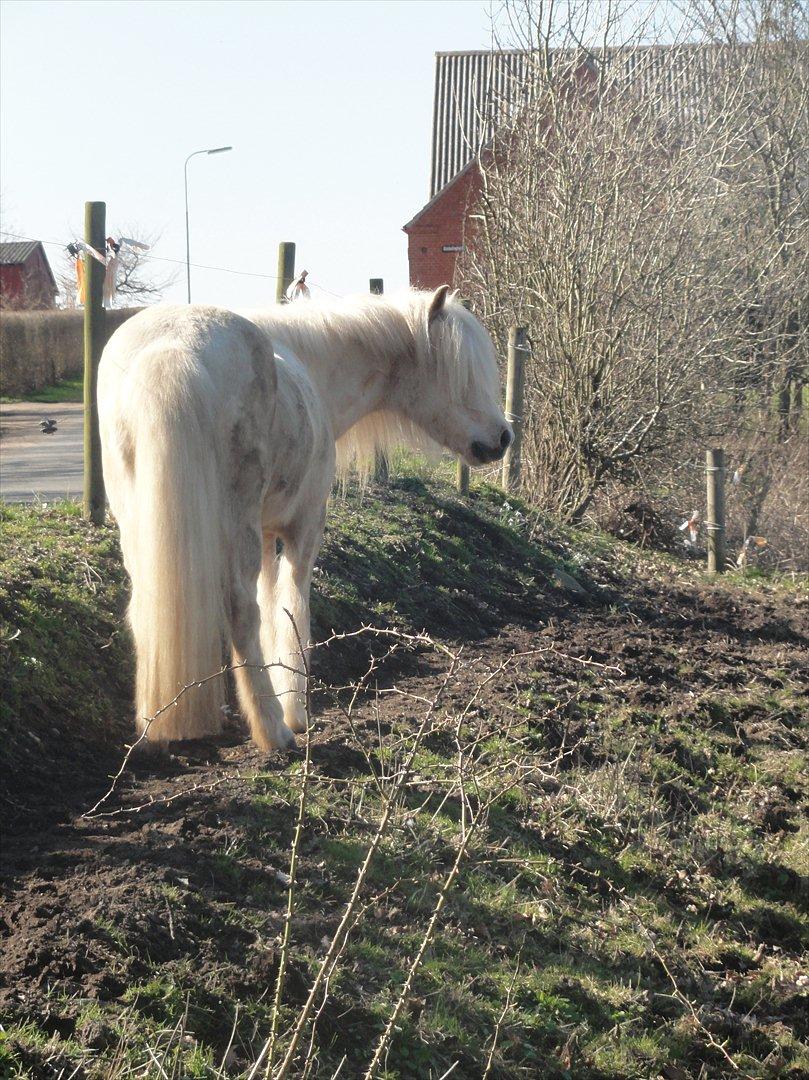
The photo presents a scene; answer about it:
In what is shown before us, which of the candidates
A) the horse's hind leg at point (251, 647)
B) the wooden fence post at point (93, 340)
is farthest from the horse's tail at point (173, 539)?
the wooden fence post at point (93, 340)

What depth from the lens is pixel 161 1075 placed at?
2.66 m

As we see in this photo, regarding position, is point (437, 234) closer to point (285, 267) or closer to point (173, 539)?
point (285, 267)

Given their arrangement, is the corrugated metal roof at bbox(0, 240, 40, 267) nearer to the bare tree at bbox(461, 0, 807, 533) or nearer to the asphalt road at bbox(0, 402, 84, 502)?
the asphalt road at bbox(0, 402, 84, 502)

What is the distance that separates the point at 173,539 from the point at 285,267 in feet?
19.6

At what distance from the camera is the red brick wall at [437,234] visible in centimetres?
3061

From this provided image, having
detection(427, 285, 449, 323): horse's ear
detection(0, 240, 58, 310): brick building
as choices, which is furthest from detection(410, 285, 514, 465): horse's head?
detection(0, 240, 58, 310): brick building

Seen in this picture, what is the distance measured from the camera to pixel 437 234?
31500 mm

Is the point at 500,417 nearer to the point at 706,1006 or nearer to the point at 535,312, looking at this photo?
the point at 706,1006

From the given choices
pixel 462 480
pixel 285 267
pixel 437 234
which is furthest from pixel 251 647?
pixel 437 234

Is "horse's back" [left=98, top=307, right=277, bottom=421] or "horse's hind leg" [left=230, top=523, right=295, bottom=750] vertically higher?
"horse's back" [left=98, top=307, right=277, bottom=421]

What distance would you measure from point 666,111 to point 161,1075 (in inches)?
468

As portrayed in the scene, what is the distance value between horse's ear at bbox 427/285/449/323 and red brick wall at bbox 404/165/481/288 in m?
24.2

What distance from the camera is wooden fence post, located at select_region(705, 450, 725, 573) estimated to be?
1189 centimetres

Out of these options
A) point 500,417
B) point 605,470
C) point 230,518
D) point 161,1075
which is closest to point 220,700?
point 230,518
